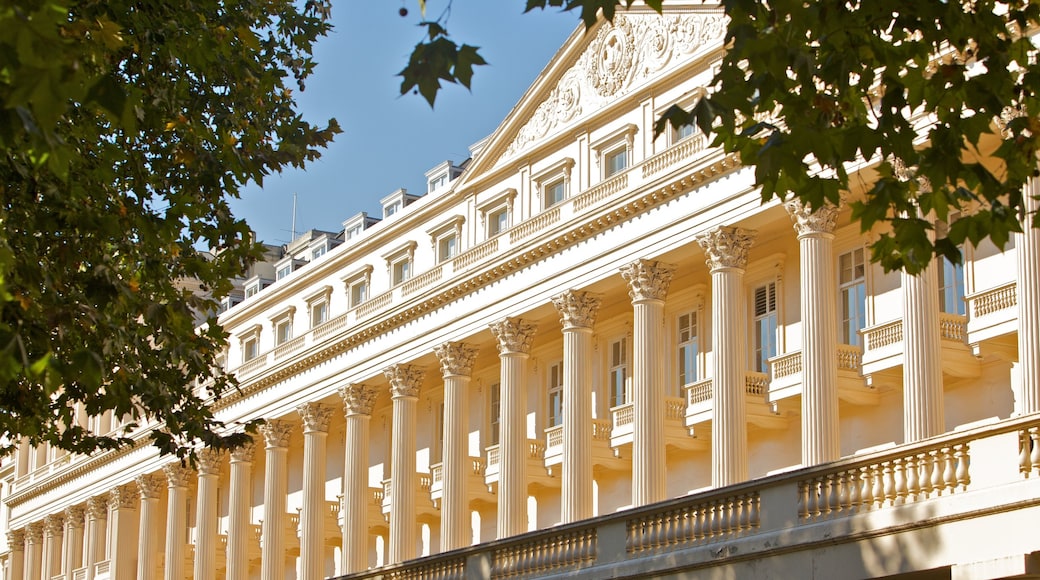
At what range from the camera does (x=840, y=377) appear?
36.7 metres

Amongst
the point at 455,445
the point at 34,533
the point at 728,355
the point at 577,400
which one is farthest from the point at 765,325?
the point at 34,533

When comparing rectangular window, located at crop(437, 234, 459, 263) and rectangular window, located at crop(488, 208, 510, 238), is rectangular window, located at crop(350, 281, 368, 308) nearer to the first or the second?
rectangular window, located at crop(437, 234, 459, 263)

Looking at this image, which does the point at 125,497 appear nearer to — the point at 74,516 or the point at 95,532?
the point at 95,532

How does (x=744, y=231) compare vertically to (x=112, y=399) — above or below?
above

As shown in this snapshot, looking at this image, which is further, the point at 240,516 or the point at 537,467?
the point at 240,516

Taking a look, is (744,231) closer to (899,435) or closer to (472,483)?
(899,435)

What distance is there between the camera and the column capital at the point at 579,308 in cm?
4278

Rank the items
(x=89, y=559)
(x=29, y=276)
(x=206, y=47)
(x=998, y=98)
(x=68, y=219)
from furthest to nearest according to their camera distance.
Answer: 1. (x=89, y=559)
2. (x=206, y=47)
3. (x=68, y=219)
4. (x=29, y=276)
5. (x=998, y=98)

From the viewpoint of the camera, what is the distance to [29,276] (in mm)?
15523

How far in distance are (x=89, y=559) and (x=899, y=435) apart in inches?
1619

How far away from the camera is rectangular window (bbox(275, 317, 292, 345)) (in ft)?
195

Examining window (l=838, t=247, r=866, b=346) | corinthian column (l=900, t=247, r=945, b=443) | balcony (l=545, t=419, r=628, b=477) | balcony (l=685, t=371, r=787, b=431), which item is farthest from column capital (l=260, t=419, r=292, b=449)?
corinthian column (l=900, t=247, r=945, b=443)

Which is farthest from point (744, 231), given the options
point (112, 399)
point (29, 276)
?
point (29, 276)

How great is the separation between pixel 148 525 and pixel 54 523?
37.9ft
